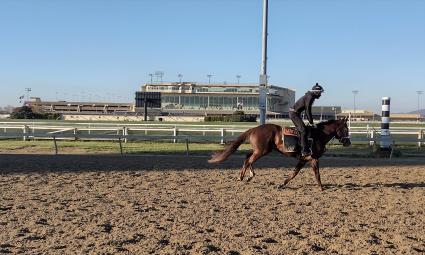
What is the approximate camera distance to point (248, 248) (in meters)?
5.92

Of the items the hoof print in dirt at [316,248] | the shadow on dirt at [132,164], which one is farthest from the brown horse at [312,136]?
the hoof print in dirt at [316,248]

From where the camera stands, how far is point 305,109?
10.6 meters

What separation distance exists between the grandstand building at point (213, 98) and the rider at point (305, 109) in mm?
114763

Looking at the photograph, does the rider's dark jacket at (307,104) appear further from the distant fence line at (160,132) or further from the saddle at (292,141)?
the distant fence line at (160,132)

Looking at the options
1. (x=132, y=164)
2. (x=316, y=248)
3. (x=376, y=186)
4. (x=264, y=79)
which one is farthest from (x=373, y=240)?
(x=264, y=79)

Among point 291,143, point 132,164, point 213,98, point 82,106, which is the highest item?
point 213,98

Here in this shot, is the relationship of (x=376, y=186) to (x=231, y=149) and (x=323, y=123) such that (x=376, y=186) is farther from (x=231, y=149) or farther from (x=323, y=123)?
(x=231, y=149)

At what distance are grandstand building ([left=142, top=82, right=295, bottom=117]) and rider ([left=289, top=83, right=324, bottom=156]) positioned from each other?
4518 inches

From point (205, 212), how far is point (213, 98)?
134158mm

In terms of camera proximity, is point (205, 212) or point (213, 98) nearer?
point (205, 212)

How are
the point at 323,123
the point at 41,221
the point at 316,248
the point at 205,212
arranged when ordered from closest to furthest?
the point at 316,248 < the point at 41,221 < the point at 205,212 < the point at 323,123

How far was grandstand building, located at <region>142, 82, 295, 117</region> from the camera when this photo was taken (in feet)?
436

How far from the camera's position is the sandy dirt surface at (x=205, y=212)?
19.9 ft

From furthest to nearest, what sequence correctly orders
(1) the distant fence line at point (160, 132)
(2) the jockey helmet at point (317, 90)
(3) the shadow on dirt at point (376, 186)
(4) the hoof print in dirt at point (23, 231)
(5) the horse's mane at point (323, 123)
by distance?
(1) the distant fence line at point (160, 132)
(3) the shadow on dirt at point (376, 186)
(5) the horse's mane at point (323, 123)
(2) the jockey helmet at point (317, 90)
(4) the hoof print in dirt at point (23, 231)
